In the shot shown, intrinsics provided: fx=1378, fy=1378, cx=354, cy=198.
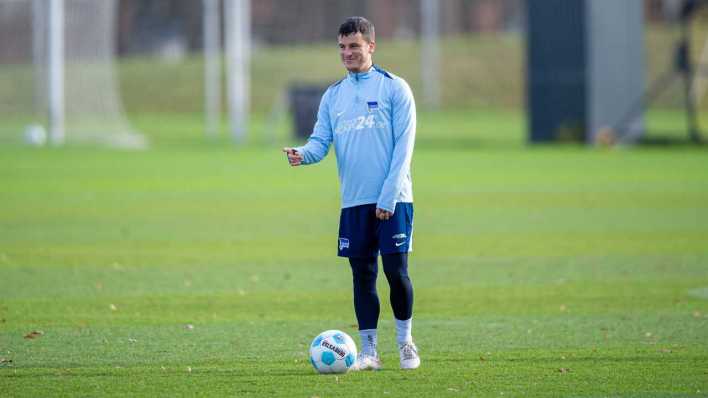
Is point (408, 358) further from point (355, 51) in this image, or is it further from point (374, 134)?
point (355, 51)

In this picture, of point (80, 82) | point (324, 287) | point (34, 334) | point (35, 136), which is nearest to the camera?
point (34, 334)

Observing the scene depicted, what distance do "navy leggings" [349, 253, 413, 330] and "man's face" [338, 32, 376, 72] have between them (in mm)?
1183

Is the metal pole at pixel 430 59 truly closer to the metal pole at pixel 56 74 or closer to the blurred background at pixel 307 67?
the blurred background at pixel 307 67

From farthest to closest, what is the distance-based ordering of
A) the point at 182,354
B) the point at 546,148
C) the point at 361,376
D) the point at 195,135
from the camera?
1. the point at 195,135
2. the point at 546,148
3. the point at 182,354
4. the point at 361,376

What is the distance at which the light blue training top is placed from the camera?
8469 millimetres

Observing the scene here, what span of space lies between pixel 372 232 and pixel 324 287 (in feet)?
14.2

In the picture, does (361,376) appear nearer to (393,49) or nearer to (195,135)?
(195,135)

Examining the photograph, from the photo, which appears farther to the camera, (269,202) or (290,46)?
(290,46)

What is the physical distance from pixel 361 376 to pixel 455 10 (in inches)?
2822

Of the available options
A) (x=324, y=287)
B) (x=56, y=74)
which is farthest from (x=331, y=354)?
(x=56, y=74)

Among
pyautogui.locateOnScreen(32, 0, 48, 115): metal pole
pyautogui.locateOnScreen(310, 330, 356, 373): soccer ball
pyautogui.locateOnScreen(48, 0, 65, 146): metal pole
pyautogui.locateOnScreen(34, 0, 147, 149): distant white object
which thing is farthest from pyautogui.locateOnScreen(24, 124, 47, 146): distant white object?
pyautogui.locateOnScreen(310, 330, 356, 373): soccer ball

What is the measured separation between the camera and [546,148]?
3781 centimetres

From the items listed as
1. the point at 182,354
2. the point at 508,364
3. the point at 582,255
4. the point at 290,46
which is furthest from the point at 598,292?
the point at 290,46

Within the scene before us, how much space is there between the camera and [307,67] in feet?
240
